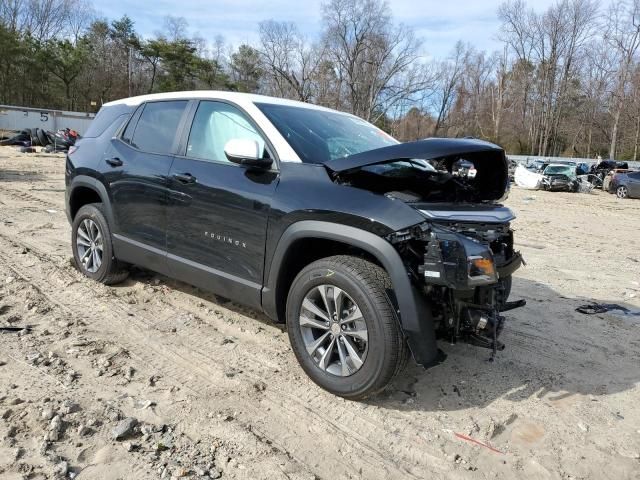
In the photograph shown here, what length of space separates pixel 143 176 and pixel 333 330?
7.32 ft

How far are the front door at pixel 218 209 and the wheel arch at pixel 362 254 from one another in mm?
150

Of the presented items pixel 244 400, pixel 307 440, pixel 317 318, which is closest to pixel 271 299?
pixel 317 318

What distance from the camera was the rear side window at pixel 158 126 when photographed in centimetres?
427

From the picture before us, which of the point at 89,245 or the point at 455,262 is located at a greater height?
the point at 455,262

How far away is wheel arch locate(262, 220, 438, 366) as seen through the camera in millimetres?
2824

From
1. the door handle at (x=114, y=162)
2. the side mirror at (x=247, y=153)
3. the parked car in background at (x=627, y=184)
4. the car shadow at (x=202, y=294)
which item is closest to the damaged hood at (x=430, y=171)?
the side mirror at (x=247, y=153)

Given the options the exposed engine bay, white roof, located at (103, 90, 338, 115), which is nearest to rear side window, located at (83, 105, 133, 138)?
white roof, located at (103, 90, 338, 115)

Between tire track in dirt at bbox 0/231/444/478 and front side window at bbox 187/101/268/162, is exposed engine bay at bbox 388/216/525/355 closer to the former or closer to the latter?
tire track in dirt at bbox 0/231/444/478

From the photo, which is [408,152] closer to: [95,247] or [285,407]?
[285,407]

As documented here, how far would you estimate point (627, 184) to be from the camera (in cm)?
2241

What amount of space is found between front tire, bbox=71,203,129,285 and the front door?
3.59 feet

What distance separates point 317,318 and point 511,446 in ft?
4.38

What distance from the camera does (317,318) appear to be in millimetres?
3248

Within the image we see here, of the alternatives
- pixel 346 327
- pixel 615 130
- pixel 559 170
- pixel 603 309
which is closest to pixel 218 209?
pixel 346 327
